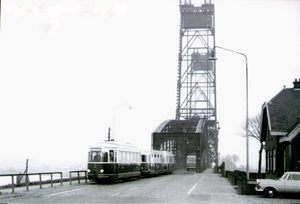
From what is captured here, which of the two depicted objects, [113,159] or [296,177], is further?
[113,159]

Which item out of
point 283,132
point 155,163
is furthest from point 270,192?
point 155,163

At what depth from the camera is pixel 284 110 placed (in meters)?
29.5

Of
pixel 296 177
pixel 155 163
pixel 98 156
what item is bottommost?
pixel 155 163

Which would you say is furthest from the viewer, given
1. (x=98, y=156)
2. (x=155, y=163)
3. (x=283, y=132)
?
(x=155, y=163)

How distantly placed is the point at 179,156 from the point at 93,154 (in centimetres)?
5066

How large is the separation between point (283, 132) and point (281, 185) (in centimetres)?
870

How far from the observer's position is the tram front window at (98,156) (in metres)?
27.9

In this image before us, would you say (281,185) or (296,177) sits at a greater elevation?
(296,177)

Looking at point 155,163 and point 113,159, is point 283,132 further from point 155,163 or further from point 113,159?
point 155,163

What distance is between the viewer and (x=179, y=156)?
255 ft

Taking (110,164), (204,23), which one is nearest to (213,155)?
(204,23)

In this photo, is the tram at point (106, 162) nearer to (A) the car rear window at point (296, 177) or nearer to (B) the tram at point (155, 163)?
(B) the tram at point (155, 163)

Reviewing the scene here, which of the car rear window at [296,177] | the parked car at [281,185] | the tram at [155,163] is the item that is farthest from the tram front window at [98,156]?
the car rear window at [296,177]

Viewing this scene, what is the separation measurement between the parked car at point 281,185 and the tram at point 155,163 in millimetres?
18980
